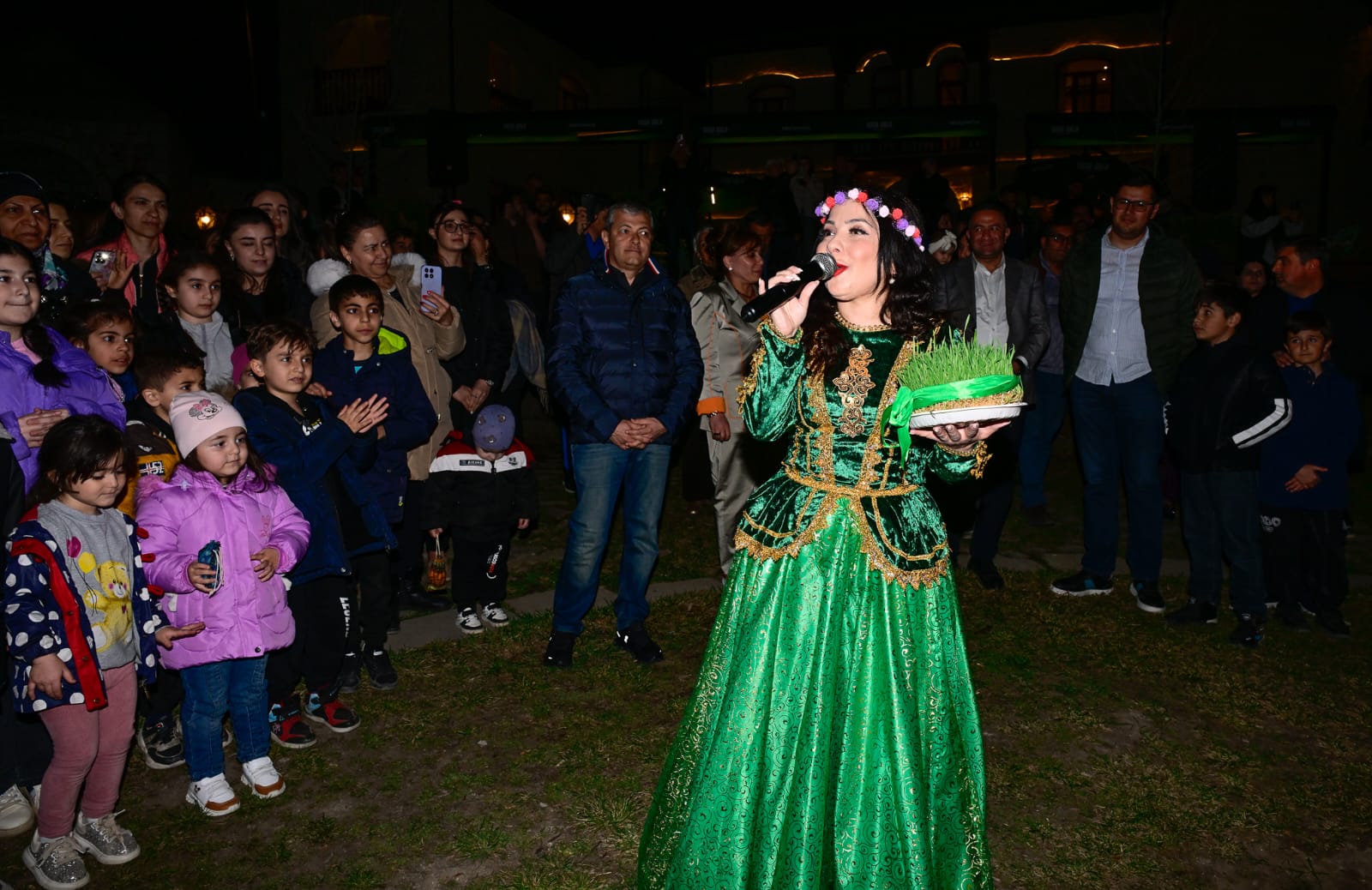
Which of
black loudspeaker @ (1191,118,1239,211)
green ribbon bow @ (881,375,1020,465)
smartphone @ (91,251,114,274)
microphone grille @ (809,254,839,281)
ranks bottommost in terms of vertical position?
green ribbon bow @ (881,375,1020,465)

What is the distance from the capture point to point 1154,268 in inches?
259

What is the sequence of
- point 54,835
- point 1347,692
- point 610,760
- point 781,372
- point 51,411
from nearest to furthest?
point 781,372 < point 54,835 < point 51,411 < point 610,760 < point 1347,692

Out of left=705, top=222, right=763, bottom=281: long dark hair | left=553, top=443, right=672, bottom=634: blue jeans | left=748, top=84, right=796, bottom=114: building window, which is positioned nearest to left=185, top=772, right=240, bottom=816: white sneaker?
left=553, top=443, right=672, bottom=634: blue jeans

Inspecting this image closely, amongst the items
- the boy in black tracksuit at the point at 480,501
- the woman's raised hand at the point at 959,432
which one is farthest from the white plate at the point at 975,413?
the boy in black tracksuit at the point at 480,501

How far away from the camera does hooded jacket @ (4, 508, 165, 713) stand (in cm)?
360

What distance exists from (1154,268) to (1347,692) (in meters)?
2.75

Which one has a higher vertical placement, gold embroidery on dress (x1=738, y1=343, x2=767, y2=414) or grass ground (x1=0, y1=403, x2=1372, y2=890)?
gold embroidery on dress (x1=738, y1=343, x2=767, y2=414)

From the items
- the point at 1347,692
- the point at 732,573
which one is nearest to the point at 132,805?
the point at 732,573

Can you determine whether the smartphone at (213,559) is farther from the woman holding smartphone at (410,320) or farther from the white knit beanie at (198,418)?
the woman holding smartphone at (410,320)

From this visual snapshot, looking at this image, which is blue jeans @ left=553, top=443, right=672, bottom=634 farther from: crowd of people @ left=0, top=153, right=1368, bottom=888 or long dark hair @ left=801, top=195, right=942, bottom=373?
long dark hair @ left=801, top=195, right=942, bottom=373

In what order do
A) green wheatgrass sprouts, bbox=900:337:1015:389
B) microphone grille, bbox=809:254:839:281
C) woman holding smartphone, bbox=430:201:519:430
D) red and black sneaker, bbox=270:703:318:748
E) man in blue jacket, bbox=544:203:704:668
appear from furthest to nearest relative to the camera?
1. woman holding smartphone, bbox=430:201:519:430
2. man in blue jacket, bbox=544:203:704:668
3. red and black sneaker, bbox=270:703:318:748
4. microphone grille, bbox=809:254:839:281
5. green wheatgrass sprouts, bbox=900:337:1015:389

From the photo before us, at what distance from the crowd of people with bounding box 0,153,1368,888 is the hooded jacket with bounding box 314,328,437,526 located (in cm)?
2

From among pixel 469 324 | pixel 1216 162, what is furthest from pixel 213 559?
pixel 1216 162

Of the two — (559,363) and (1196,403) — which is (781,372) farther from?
(1196,403)
